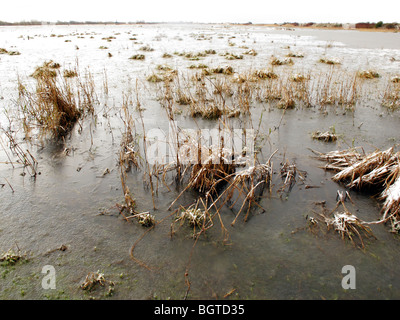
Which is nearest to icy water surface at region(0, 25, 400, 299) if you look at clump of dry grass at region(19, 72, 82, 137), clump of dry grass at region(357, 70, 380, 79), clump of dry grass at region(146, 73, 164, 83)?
clump of dry grass at region(19, 72, 82, 137)

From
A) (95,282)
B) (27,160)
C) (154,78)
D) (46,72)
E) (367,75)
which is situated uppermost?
(46,72)

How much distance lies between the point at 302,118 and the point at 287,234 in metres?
5.25

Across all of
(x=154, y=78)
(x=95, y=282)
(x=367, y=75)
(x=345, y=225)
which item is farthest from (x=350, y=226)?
(x=367, y=75)

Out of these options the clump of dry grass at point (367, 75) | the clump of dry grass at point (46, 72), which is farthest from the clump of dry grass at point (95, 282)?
the clump of dry grass at point (367, 75)

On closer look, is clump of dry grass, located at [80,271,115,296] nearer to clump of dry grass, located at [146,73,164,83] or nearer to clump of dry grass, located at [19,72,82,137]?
clump of dry grass, located at [19,72,82,137]

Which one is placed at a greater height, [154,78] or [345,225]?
[154,78]

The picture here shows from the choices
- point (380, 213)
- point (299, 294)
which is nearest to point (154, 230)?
point (299, 294)

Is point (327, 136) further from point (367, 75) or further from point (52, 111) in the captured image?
point (367, 75)

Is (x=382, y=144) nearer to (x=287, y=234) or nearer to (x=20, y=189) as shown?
(x=287, y=234)

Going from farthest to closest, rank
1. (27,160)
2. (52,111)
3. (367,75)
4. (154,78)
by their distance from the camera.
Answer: (367,75), (154,78), (52,111), (27,160)

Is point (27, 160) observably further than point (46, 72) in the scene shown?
No

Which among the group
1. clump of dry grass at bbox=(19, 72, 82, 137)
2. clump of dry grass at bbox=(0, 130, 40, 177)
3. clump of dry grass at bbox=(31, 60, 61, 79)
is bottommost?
clump of dry grass at bbox=(0, 130, 40, 177)

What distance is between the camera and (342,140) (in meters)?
6.46

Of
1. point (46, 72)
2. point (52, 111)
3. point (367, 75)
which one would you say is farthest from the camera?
point (367, 75)
